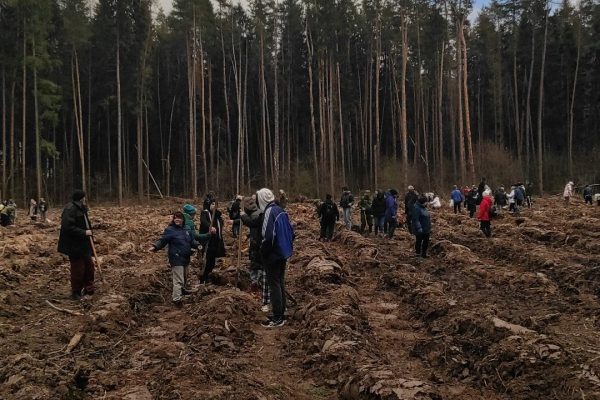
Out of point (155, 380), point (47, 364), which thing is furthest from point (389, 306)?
point (47, 364)

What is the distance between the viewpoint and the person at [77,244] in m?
8.42

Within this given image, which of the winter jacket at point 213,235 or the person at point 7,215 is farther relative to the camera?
the person at point 7,215

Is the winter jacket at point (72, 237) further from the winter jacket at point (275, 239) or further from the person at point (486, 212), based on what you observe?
the person at point (486, 212)

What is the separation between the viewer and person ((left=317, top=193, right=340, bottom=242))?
1641 centimetres

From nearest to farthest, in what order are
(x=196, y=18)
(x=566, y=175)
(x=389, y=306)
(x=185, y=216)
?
(x=389, y=306), (x=185, y=216), (x=196, y=18), (x=566, y=175)

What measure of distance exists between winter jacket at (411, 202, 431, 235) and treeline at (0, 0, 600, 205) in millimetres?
19281

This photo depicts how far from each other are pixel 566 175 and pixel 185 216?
3669 centimetres

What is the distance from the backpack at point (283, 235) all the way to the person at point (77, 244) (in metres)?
3.22

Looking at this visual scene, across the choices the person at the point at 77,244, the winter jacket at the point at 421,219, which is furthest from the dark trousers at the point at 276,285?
the winter jacket at the point at 421,219

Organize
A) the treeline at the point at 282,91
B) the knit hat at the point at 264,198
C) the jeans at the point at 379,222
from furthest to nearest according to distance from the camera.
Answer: the treeline at the point at 282,91
the jeans at the point at 379,222
the knit hat at the point at 264,198

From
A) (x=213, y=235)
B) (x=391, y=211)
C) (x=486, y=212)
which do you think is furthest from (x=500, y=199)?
→ (x=213, y=235)

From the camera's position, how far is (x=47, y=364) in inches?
202

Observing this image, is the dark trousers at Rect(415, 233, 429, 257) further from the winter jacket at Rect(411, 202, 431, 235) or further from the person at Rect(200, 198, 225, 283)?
the person at Rect(200, 198, 225, 283)

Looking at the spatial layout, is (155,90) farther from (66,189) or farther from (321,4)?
(321,4)
